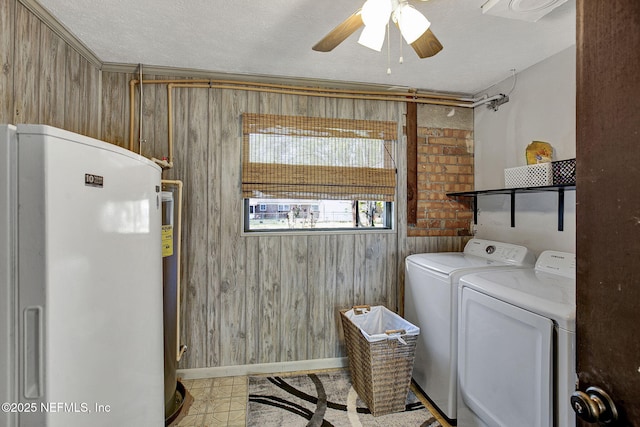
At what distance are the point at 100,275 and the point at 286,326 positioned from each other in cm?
168

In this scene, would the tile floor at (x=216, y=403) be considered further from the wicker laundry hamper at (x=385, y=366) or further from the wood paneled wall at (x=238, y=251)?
the wicker laundry hamper at (x=385, y=366)

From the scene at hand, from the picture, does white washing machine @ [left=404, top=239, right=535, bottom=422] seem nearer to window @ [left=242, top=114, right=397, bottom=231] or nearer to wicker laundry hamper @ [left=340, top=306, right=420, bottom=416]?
wicker laundry hamper @ [left=340, top=306, right=420, bottom=416]

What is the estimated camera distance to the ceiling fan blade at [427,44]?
1381 millimetres

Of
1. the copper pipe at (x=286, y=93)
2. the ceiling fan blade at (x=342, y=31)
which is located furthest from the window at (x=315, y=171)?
the ceiling fan blade at (x=342, y=31)

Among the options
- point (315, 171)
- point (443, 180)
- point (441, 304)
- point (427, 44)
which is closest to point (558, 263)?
point (441, 304)

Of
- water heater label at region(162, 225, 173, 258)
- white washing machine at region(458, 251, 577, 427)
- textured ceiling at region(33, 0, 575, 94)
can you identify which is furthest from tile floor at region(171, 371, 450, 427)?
textured ceiling at region(33, 0, 575, 94)

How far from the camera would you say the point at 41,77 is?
1637mm

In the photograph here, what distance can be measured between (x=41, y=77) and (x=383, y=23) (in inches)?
73.5

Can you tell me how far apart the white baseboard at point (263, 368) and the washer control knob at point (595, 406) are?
2.10 meters

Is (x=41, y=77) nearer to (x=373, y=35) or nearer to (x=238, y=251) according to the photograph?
(x=238, y=251)

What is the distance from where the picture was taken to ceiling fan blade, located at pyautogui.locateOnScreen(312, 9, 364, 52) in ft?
4.26

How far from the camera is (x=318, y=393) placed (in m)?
2.16

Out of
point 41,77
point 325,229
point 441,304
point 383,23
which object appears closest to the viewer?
point 383,23

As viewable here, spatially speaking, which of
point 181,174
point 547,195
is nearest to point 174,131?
point 181,174
